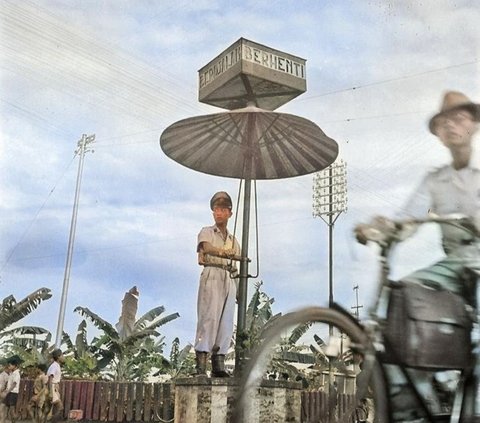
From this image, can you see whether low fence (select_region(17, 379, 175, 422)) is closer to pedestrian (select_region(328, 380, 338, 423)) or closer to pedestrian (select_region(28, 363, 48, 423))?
pedestrian (select_region(28, 363, 48, 423))

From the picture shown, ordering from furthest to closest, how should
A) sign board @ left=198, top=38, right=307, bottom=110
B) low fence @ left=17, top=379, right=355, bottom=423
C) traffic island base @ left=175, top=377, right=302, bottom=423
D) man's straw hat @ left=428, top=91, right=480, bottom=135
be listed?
low fence @ left=17, top=379, right=355, bottom=423 → sign board @ left=198, top=38, right=307, bottom=110 → traffic island base @ left=175, top=377, right=302, bottom=423 → man's straw hat @ left=428, top=91, right=480, bottom=135

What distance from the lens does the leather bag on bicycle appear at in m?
1.96

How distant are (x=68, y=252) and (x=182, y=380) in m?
1.58

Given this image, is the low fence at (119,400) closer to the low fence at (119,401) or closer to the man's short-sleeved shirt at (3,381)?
the low fence at (119,401)

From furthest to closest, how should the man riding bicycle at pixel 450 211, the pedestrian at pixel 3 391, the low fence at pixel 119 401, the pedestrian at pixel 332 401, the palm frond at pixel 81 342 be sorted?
1. the palm frond at pixel 81 342
2. the pedestrian at pixel 3 391
3. the low fence at pixel 119 401
4. the man riding bicycle at pixel 450 211
5. the pedestrian at pixel 332 401

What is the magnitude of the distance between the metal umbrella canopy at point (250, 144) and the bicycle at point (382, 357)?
355 centimetres

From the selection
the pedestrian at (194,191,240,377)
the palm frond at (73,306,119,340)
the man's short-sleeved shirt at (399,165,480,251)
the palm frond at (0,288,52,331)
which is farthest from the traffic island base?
the palm frond at (73,306,119,340)

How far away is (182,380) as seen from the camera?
471 cm

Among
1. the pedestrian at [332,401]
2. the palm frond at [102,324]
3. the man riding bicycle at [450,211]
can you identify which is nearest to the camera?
the pedestrian at [332,401]

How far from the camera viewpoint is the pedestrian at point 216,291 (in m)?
4.89

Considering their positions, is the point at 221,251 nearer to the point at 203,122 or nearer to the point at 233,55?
the point at 203,122

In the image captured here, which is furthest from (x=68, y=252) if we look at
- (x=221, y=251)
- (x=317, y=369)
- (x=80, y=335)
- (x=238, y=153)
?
(x=80, y=335)

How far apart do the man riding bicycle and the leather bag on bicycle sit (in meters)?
0.04

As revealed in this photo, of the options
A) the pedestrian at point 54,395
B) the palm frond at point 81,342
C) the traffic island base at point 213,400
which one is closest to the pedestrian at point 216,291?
the traffic island base at point 213,400
